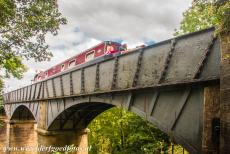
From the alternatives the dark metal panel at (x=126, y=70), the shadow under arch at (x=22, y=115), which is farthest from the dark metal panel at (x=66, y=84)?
the shadow under arch at (x=22, y=115)

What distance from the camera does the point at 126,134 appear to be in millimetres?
27703

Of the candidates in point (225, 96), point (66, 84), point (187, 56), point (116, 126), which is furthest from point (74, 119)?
point (225, 96)

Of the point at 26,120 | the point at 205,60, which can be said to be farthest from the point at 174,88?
the point at 26,120

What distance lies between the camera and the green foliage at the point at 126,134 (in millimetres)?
24609

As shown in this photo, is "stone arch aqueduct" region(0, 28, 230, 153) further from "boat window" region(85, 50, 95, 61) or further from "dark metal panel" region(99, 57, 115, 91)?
→ "boat window" region(85, 50, 95, 61)

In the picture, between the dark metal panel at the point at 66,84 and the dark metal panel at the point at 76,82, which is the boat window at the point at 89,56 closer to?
the dark metal panel at the point at 66,84

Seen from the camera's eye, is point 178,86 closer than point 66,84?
Yes

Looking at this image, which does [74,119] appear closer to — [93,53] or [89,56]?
[89,56]

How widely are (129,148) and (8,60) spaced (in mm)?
17490

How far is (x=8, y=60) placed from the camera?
11438 millimetres

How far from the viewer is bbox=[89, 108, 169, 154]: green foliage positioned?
24.6 meters

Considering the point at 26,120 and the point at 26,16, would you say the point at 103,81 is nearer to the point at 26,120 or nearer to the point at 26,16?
the point at 26,16

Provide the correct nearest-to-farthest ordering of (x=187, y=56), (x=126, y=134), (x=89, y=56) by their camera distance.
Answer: (x=187, y=56) → (x=89, y=56) → (x=126, y=134)

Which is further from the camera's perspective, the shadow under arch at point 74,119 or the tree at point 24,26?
the shadow under arch at point 74,119
